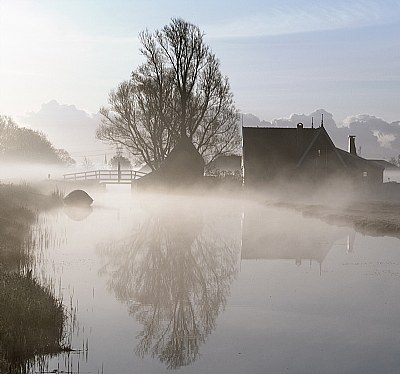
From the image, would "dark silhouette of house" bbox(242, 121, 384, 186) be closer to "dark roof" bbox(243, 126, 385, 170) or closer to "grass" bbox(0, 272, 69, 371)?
"dark roof" bbox(243, 126, 385, 170)

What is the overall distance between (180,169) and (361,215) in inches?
761

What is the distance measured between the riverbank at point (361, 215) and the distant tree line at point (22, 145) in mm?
65337

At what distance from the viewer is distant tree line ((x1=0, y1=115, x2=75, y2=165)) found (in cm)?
9653

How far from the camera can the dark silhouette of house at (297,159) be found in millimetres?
54562

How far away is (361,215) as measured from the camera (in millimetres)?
35719

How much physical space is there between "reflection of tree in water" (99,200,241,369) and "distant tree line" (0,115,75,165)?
72.5 metres

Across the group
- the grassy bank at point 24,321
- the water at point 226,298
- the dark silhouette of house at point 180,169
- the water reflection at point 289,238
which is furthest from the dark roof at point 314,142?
the grassy bank at point 24,321

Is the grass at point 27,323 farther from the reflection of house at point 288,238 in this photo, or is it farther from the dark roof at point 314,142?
the dark roof at point 314,142

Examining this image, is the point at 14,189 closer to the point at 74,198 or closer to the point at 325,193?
the point at 74,198

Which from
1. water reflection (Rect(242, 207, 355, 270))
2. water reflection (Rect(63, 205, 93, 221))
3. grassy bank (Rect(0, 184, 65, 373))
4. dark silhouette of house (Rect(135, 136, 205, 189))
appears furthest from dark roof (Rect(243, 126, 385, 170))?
grassy bank (Rect(0, 184, 65, 373))

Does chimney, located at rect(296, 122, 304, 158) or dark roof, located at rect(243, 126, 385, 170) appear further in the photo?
chimney, located at rect(296, 122, 304, 158)

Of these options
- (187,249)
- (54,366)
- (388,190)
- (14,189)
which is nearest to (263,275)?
(187,249)

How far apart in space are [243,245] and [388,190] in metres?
38.7

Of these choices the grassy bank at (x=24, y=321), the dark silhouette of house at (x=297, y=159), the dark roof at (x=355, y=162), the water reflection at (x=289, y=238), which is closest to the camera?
the grassy bank at (x=24, y=321)
